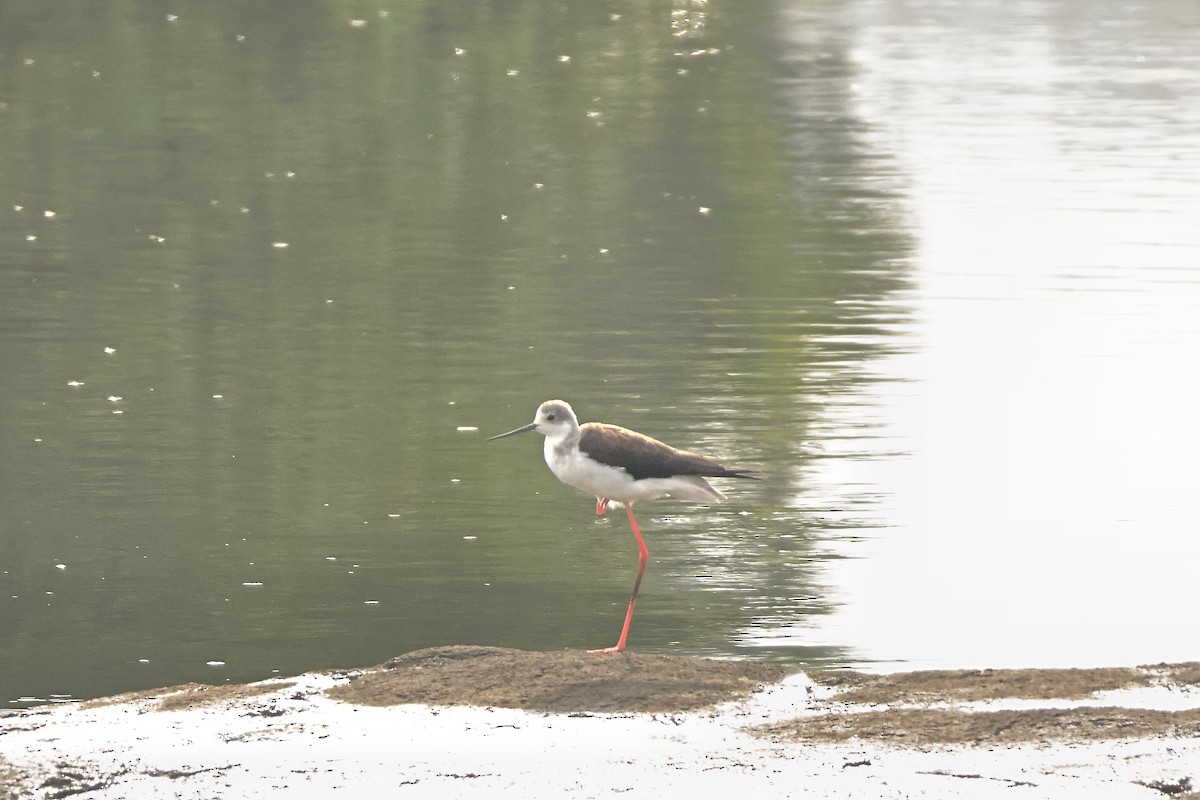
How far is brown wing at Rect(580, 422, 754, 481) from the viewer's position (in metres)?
7.57

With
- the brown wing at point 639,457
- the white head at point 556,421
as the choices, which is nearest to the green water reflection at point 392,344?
the brown wing at point 639,457

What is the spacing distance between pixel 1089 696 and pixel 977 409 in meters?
5.41

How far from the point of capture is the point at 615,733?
6547 mm

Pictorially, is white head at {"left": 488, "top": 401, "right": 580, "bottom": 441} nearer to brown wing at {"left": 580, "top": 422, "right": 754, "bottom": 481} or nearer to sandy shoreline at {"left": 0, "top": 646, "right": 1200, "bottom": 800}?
brown wing at {"left": 580, "top": 422, "right": 754, "bottom": 481}

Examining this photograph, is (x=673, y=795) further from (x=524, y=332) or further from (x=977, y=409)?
(x=524, y=332)

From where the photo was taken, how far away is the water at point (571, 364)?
8.68m

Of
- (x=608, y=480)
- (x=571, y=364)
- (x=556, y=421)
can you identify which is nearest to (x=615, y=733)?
(x=608, y=480)

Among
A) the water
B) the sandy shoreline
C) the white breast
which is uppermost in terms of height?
the white breast

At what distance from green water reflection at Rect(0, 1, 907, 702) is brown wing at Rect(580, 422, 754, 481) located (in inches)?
32.4

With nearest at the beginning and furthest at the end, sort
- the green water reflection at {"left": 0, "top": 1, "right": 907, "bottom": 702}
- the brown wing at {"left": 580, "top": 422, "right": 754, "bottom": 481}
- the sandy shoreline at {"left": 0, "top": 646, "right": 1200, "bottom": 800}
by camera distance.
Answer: the sandy shoreline at {"left": 0, "top": 646, "right": 1200, "bottom": 800} < the brown wing at {"left": 580, "top": 422, "right": 754, "bottom": 481} < the green water reflection at {"left": 0, "top": 1, "right": 907, "bottom": 702}

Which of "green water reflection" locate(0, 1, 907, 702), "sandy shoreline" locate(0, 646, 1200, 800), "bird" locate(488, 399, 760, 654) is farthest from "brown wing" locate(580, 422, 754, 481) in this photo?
"green water reflection" locate(0, 1, 907, 702)

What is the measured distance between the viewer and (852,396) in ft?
40.1

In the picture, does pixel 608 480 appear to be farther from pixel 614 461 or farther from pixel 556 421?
pixel 556 421

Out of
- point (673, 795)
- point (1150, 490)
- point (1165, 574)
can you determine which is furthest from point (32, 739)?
point (1150, 490)
